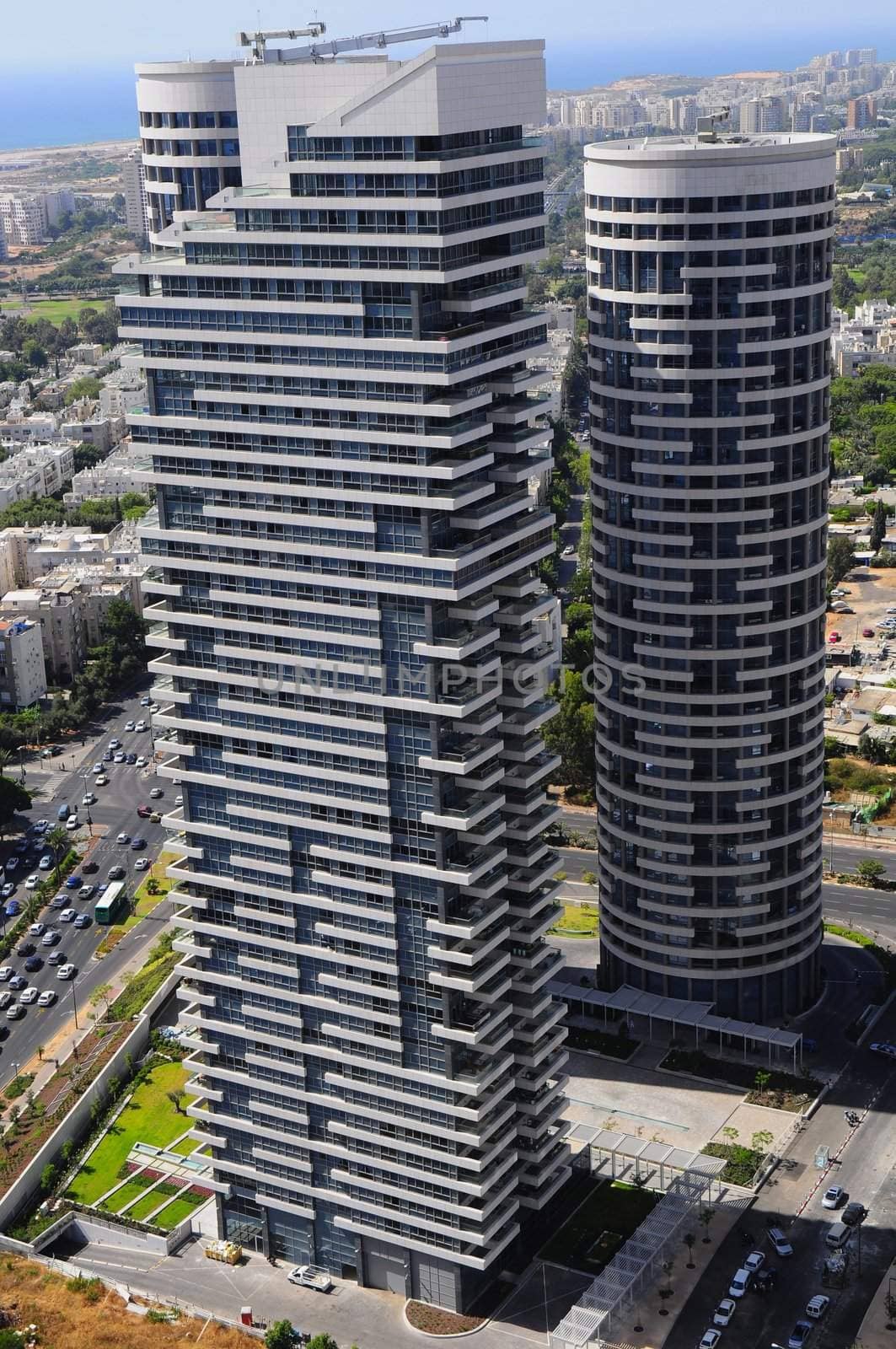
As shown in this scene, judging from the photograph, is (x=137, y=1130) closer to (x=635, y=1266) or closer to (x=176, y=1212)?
(x=176, y=1212)

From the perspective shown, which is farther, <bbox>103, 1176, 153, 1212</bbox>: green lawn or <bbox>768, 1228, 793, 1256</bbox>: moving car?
<bbox>103, 1176, 153, 1212</bbox>: green lawn

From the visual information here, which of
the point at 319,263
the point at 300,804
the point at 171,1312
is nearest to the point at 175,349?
the point at 319,263

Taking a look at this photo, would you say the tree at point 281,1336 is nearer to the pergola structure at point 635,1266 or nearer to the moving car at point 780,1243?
the pergola structure at point 635,1266

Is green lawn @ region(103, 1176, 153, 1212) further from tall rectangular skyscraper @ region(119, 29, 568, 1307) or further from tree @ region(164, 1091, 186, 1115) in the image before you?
tall rectangular skyscraper @ region(119, 29, 568, 1307)

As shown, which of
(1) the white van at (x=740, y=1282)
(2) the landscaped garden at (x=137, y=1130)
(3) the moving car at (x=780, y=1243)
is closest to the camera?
(1) the white van at (x=740, y=1282)

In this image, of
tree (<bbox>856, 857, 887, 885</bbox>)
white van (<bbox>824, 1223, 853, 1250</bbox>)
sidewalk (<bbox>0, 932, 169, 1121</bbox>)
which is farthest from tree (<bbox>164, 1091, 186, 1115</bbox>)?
tree (<bbox>856, 857, 887, 885</bbox>)

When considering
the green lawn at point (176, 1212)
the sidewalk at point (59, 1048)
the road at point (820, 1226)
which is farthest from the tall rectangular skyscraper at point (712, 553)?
the sidewalk at point (59, 1048)

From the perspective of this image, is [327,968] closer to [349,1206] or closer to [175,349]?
[349,1206]
